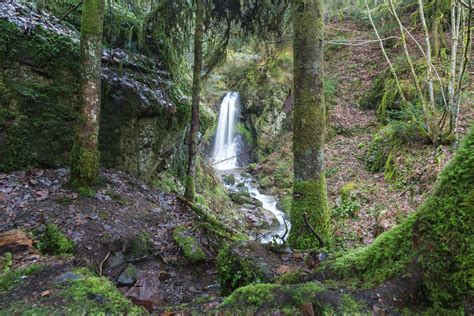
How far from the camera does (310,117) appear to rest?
167 inches

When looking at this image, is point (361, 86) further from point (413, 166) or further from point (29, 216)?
point (29, 216)

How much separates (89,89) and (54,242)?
2.41 metres

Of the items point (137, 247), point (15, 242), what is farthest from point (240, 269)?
point (15, 242)

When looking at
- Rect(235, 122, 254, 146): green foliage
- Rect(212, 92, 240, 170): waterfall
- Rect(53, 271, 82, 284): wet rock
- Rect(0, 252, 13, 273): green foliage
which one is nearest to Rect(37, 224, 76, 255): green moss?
Rect(0, 252, 13, 273): green foliage

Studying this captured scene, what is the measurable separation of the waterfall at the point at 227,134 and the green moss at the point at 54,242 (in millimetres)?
15754

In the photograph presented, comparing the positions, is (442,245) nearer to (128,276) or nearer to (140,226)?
(128,276)

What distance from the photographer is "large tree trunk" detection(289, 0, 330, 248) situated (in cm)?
422

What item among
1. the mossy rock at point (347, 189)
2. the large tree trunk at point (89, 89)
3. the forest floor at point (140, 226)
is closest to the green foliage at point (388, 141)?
the forest floor at point (140, 226)

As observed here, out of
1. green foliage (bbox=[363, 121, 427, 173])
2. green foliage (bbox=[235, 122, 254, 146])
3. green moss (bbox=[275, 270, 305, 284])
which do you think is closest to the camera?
green moss (bbox=[275, 270, 305, 284])

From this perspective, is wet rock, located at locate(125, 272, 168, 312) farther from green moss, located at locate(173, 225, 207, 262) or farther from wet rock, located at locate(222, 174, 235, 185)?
wet rock, located at locate(222, 174, 235, 185)

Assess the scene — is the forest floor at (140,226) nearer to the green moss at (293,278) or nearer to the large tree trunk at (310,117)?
the green moss at (293,278)

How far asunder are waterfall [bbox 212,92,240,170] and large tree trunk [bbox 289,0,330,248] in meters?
15.3

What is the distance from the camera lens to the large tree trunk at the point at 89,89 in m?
4.73

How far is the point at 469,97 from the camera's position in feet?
32.7
